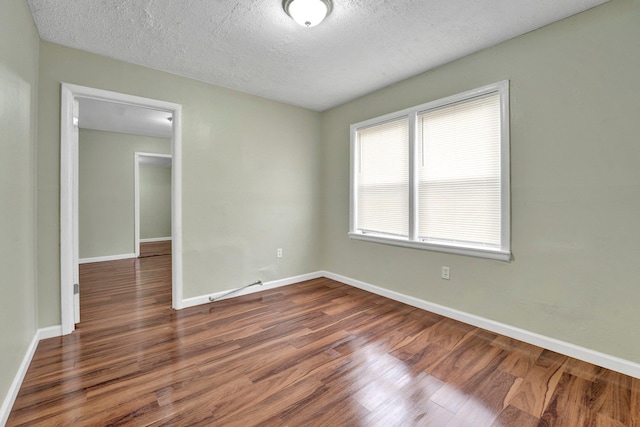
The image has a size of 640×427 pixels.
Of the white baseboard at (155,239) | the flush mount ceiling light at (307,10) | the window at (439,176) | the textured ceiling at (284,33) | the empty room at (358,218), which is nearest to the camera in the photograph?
the empty room at (358,218)

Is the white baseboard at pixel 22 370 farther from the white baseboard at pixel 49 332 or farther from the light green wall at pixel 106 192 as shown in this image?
the light green wall at pixel 106 192

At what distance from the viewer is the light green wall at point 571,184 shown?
191cm

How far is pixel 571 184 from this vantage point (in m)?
2.12

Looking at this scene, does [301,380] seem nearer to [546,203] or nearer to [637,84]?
[546,203]

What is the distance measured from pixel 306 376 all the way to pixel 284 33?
101 inches

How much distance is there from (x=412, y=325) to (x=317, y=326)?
0.89 metres

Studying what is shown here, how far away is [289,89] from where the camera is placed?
3.46 metres

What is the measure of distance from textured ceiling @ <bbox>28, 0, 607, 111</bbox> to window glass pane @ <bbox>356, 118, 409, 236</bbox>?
67cm

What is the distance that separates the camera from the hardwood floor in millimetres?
1569

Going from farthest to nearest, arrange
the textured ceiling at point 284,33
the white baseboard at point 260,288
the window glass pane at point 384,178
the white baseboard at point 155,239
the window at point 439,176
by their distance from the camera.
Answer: the white baseboard at point 155,239 < the window glass pane at point 384,178 < the white baseboard at point 260,288 < the window at point 439,176 < the textured ceiling at point 284,33

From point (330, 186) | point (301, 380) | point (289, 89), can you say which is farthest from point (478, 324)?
point (289, 89)

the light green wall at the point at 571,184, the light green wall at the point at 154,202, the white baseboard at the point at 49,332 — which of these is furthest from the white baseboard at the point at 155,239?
the light green wall at the point at 571,184

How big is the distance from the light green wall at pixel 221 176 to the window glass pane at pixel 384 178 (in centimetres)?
82

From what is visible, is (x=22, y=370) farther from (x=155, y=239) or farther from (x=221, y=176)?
(x=155, y=239)
